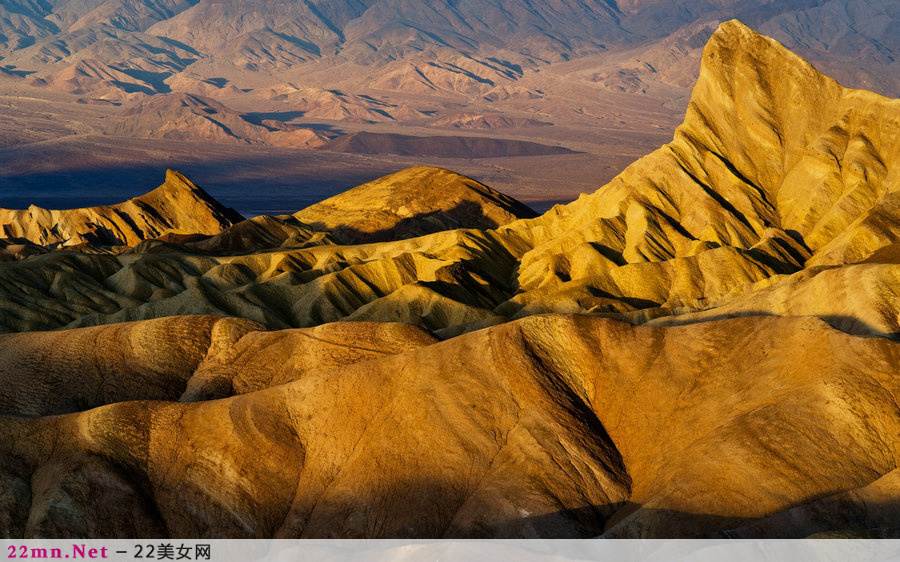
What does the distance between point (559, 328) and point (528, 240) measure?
71951 mm

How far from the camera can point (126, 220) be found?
530ft

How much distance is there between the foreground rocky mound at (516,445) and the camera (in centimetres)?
3497

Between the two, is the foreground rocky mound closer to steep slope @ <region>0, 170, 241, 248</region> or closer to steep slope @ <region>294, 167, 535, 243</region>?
steep slope @ <region>0, 170, 241, 248</region>

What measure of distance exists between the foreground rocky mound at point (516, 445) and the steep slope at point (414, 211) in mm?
120976

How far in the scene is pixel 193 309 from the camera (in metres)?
81.4

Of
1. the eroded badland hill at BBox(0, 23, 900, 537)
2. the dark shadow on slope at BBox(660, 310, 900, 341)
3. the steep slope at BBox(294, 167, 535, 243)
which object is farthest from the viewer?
the steep slope at BBox(294, 167, 535, 243)

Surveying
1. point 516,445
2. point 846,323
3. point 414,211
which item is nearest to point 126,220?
point 414,211

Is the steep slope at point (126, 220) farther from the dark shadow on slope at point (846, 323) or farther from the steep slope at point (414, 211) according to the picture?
the dark shadow on slope at point (846, 323)

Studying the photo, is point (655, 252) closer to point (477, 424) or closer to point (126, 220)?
point (477, 424)

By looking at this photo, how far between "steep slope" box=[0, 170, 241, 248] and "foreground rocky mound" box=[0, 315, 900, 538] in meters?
115

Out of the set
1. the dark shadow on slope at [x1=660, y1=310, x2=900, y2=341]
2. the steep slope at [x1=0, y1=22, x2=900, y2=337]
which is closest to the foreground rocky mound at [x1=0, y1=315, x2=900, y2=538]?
the dark shadow on slope at [x1=660, y1=310, x2=900, y2=341]

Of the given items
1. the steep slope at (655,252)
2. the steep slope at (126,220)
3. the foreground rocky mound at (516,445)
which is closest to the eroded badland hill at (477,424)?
the foreground rocky mound at (516,445)

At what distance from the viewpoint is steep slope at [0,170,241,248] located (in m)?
156

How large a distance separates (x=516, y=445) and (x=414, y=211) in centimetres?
14514
